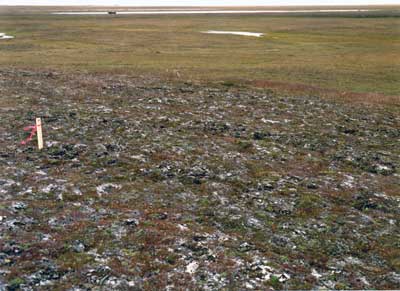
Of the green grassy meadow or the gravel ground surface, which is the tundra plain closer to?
the gravel ground surface

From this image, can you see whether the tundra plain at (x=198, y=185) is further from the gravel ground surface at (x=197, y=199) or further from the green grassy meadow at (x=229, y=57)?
the green grassy meadow at (x=229, y=57)

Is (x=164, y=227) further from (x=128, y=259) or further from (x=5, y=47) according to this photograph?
(x=5, y=47)

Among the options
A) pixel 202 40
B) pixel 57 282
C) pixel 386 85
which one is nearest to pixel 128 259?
pixel 57 282

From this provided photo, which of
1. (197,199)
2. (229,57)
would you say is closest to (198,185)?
(197,199)

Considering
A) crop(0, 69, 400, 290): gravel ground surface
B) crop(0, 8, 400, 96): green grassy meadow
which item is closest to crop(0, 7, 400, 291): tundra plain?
crop(0, 69, 400, 290): gravel ground surface

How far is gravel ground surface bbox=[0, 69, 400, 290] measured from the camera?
13578mm

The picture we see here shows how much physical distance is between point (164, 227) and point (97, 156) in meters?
8.94

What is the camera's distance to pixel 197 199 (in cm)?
1891

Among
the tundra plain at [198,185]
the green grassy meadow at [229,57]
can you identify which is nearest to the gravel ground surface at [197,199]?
the tundra plain at [198,185]

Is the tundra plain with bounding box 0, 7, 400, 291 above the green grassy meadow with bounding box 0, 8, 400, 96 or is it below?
below

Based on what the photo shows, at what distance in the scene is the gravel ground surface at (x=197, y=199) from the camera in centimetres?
1358

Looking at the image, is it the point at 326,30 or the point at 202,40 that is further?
the point at 326,30

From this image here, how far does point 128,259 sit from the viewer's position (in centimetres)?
1401

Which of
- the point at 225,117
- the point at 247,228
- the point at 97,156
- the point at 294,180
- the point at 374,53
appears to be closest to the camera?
the point at 247,228
